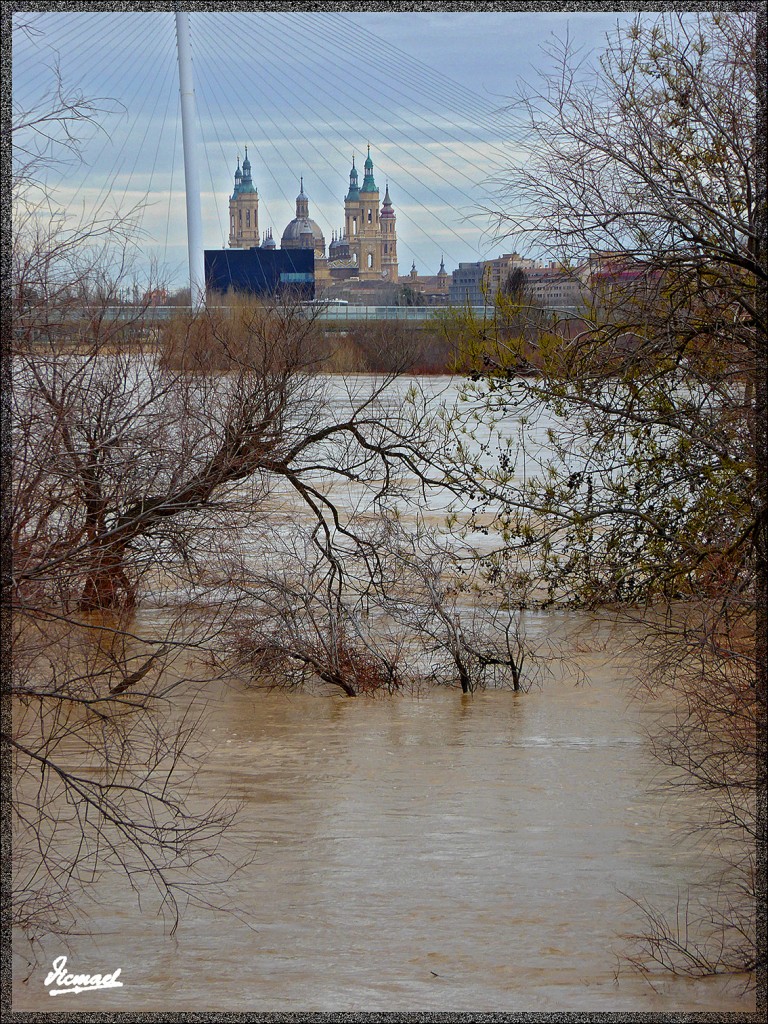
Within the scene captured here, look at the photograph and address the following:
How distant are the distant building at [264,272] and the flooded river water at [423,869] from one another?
6718mm

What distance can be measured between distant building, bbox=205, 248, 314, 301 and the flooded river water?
6718 mm

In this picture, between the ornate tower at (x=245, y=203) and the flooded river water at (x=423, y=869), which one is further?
the ornate tower at (x=245, y=203)

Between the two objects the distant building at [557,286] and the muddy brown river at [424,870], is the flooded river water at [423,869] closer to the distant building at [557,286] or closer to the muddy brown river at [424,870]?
the muddy brown river at [424,870]

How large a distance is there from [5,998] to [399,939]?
292 cm

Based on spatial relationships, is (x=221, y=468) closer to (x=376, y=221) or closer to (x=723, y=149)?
(x=723, y=149)

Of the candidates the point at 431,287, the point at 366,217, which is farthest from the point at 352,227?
the point at 431,287

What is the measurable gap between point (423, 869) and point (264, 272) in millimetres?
16205

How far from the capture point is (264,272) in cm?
2322

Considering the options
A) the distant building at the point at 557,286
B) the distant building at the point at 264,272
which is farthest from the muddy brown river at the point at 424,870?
the distant building at the point at 264,272

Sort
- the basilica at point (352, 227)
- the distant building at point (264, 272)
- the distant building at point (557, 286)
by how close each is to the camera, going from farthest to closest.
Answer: the basilica at point (352, 227) < the distant building at point (264, 272) < the distant building at point (557, 286)

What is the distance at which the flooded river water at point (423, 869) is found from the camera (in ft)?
21.5

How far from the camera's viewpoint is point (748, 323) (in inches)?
305

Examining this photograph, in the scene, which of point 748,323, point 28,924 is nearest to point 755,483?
point 748,323

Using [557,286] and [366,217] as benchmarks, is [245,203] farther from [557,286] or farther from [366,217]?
[557,286]
